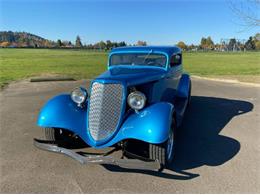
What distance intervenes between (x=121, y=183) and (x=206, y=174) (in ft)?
4.17

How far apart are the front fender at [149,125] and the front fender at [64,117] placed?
0.57 metres

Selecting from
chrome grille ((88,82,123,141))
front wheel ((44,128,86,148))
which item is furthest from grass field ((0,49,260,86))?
chrome grille ((88,82,123,141))

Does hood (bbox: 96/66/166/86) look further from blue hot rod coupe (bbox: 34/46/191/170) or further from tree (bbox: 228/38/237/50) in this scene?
tree (bbox: 228/38/237/50)

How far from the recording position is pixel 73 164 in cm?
451

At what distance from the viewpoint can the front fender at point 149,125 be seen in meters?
4.04

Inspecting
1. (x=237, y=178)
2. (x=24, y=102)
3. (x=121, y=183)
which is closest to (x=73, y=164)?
(x=121, y=183)

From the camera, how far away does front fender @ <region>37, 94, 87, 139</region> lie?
14.9 feet

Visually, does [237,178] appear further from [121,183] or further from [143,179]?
[121,183]

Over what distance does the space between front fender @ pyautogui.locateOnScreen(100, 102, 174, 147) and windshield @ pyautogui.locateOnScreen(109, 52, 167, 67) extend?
199 cm

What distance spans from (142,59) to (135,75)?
1.43m

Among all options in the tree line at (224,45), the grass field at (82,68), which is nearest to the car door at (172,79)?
the grass field at (82,68)

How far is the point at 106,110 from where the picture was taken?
446 centimetres

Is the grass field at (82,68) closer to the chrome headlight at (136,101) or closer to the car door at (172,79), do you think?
the car door at (172,79)

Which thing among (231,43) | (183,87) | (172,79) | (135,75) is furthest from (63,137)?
(231,43)
